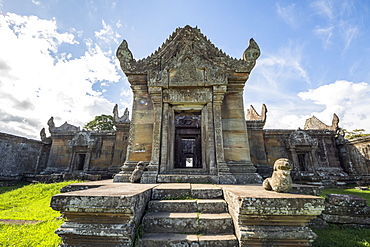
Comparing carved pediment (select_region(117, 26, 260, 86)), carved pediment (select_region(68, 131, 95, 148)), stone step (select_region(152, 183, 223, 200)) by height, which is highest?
carved pediment (select_region(117, 26, 260, 86))

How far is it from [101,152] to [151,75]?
8737 mm

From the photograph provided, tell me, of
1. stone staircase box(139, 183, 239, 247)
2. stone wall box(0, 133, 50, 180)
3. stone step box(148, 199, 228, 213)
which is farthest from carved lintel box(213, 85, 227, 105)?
stone wall box(0, 133, 50, 180)

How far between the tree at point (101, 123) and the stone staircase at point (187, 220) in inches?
1140

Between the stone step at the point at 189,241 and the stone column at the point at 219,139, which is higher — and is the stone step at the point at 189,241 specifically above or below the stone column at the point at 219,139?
below

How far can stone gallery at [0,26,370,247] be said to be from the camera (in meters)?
2.32

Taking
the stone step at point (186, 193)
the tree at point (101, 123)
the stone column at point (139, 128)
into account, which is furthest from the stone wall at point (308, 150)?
the tree at point (101, 123)

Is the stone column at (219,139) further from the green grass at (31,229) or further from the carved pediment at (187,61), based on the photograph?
the green grass at (31,229)

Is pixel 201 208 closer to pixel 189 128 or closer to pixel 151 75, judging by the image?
pixel 151 75

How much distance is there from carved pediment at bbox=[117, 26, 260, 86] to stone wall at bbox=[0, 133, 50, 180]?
11731mm

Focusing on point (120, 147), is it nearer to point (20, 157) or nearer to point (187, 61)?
point (187, 61)

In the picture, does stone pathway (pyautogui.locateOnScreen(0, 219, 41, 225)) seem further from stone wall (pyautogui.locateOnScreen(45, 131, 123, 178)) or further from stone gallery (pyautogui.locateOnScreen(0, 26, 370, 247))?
stone wall (pyautogui.locateOnScreen(45, 131, 123, 178))

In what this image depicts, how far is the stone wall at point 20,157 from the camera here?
37.4 ft

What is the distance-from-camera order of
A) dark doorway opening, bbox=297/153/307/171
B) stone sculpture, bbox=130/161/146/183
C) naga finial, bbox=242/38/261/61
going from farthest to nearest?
dark doorway opening, bbox=297/153/307/171, naga finial, bbox=242/38/261/61, stone sculpture, bbox=130/161/146/183

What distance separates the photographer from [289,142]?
1095 centimetres
